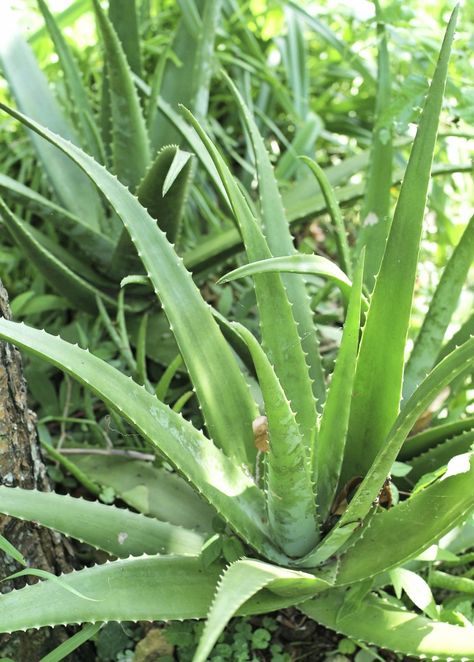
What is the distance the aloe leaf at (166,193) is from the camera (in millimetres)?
1246

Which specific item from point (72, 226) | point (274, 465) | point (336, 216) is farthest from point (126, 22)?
point (274, 465)

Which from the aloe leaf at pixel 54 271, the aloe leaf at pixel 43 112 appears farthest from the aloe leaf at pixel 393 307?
the aloe leaf at pixel 43 112

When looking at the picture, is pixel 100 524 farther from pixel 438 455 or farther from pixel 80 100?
pixel 80 100

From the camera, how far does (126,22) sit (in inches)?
58.1

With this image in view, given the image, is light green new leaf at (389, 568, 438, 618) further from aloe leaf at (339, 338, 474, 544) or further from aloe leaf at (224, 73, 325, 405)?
aloe leaf at (224, 73, 325, 405)

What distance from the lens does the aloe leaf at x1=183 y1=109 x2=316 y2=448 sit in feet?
3.23

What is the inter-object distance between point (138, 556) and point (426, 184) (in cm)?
52

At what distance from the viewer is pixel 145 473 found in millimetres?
1203

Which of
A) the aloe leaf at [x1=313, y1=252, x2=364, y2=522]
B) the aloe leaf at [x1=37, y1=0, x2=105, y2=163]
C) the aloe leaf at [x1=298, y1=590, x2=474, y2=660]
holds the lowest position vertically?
the aloe leaf at [x1=298, y1=590, x2=474, y2=660]

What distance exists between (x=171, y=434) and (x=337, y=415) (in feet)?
0.61

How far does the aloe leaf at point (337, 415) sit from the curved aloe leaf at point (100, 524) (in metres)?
0.18

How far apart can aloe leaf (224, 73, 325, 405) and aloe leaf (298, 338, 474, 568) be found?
0.28 m

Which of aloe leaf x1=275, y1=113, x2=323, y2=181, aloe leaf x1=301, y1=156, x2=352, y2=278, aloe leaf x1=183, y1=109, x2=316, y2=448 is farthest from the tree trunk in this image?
aloe leaf x1=275, y1=113, x2=323, y2=181

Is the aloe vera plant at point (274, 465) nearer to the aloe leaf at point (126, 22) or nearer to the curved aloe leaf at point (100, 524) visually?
the curved aloe leaf at point (100, 524)
